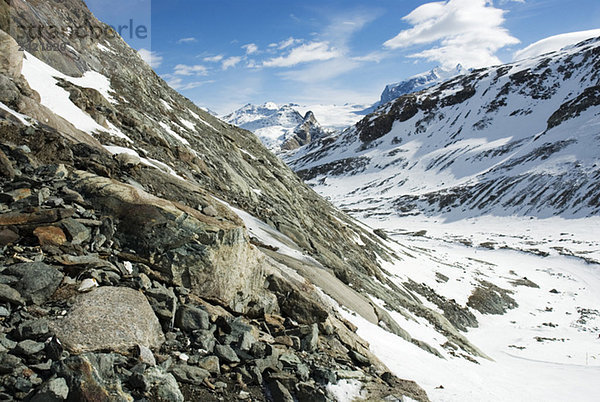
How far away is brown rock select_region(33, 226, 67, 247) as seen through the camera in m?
7.21

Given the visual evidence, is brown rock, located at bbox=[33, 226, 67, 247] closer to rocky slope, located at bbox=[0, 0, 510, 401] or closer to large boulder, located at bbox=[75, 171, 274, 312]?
rocky slope, located at bbox=[0, 0, 510, 401]

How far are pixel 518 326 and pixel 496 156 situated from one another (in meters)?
125

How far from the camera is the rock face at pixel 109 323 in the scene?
5848mm

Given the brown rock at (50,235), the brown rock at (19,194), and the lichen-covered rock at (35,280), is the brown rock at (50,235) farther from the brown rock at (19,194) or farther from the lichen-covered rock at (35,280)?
the brown rock at (19,194)

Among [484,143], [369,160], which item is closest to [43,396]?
[484,143]

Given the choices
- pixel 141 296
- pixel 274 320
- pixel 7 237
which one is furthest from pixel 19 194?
pixel 274 320

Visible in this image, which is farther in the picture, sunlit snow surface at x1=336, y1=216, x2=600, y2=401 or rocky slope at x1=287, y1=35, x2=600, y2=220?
rocky slope at x1=287, y1=35, x2=600, y2=220

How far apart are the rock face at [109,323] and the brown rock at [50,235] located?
1604mm

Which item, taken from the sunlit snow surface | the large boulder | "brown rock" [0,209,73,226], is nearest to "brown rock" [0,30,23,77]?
the large boulder

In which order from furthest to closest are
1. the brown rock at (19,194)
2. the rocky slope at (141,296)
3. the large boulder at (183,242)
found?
1. the large boulder at (183,242)
2. the brown rock at (19,194)
3. the rocky slope at (141,296)

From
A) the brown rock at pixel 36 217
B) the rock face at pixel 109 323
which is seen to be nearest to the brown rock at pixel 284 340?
the rock face at pixel 109 323

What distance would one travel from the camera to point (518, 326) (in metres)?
30.8

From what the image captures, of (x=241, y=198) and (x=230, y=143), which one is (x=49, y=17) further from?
(x=241, y=198)

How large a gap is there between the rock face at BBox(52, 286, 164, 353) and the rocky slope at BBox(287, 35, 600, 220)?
105 metres
